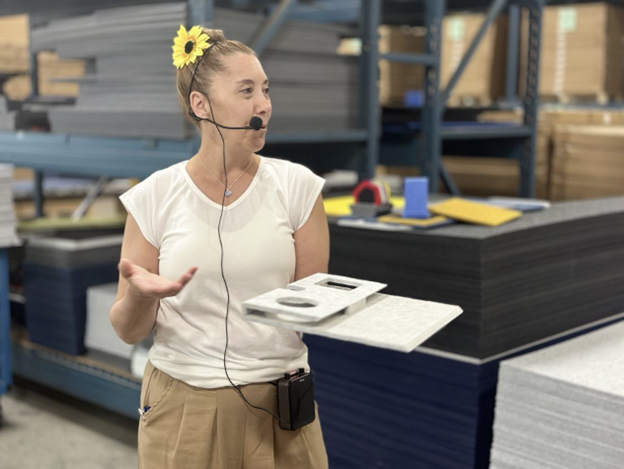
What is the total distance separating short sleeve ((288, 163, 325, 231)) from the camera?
5.31 ft

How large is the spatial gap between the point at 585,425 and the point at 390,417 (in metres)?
0.68

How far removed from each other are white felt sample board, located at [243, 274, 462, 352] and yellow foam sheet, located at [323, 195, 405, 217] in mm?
1264

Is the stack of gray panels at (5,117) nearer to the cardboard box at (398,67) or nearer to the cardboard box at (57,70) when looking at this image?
the cardboard box at (398,67)

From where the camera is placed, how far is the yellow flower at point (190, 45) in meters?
1.54

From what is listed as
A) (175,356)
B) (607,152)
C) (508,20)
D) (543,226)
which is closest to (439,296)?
(543,226)

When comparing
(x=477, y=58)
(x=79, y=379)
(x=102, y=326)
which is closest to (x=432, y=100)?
(x=102, y=326)

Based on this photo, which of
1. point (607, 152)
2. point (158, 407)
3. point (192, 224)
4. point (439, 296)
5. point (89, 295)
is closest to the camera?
point (192, 224)

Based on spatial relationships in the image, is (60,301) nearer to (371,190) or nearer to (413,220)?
(371,190)

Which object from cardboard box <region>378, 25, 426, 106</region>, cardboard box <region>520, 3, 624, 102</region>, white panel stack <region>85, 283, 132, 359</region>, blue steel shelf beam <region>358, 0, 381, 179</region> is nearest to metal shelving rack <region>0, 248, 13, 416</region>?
white panel stack <region>85, 283, 132, 359</region>

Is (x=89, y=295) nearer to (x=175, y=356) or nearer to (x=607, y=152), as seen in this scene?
(x=175, y=356)

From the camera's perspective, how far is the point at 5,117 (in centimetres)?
421

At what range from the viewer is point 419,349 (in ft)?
8.07

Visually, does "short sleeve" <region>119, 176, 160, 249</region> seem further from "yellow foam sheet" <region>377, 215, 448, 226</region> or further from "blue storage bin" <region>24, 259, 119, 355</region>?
"blue storage bin" <region>24, 259, 119, 355</region>

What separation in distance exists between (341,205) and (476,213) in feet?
2.01
